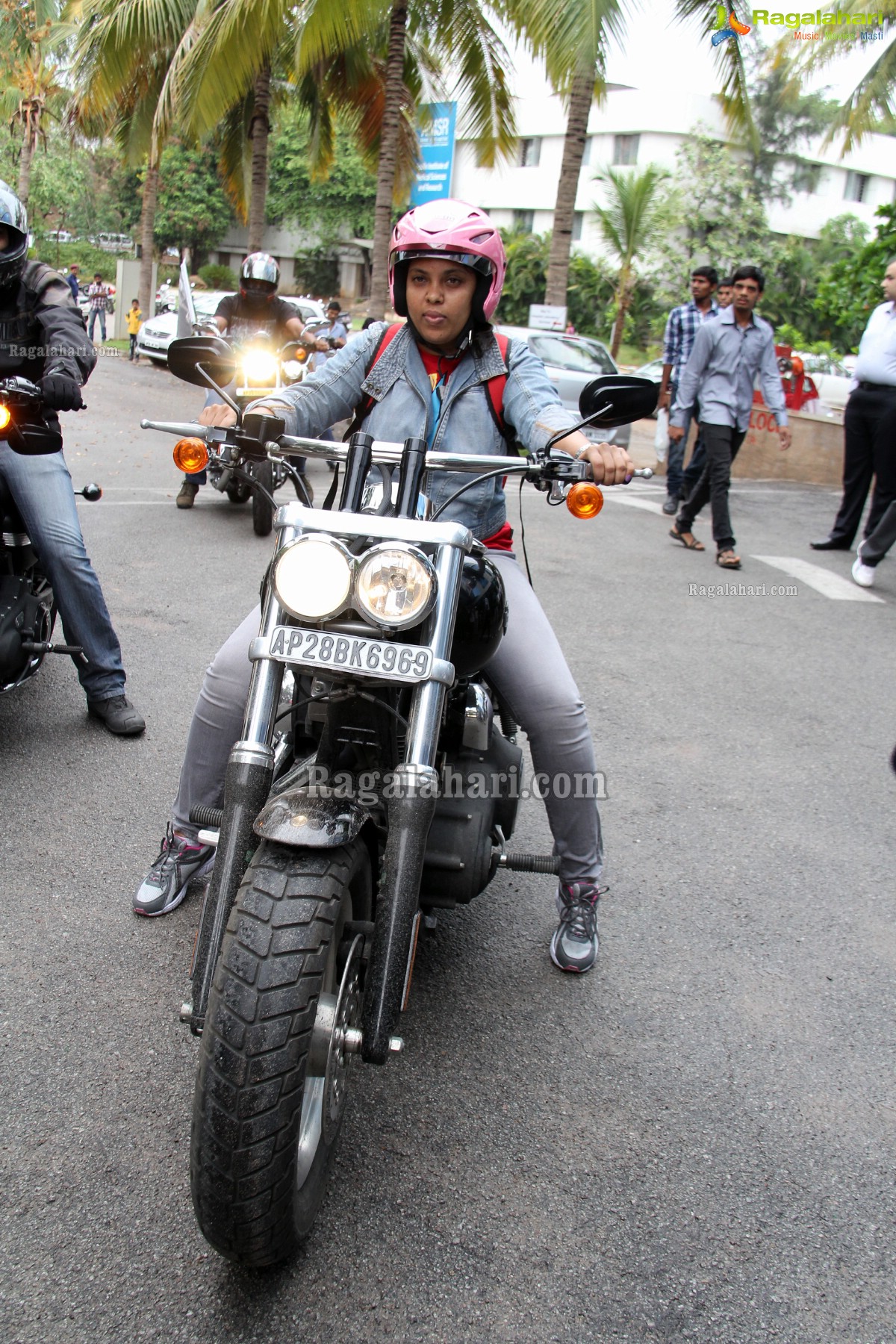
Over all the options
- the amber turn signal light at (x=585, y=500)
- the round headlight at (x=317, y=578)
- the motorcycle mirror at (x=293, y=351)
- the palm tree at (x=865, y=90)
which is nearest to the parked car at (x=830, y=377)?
the palm tree at (x=865, y=90)

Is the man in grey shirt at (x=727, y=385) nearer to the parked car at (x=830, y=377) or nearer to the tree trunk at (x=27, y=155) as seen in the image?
the parked car at (x=830, y=377)

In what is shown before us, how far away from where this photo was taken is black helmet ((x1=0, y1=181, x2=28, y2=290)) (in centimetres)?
396

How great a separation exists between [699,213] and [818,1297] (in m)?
39.4

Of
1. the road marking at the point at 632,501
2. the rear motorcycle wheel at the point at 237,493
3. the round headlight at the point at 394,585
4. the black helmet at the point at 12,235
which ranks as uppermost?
the black helmet at the point at 12,235

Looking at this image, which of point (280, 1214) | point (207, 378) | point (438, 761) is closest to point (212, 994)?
point (280, 1214)

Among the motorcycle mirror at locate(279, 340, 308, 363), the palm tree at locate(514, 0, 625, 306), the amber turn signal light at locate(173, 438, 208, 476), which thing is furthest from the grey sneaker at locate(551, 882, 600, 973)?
the palm tree at locate(514, 0, 625, 306)

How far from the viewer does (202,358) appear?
2.69 metres

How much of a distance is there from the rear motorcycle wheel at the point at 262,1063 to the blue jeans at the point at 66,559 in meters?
2.61

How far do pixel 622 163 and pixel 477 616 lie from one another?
48158mm

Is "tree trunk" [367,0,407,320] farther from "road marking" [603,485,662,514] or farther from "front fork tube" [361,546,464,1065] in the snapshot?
"front fork tube" [361,546,464,1065]

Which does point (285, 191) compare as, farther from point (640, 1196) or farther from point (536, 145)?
point (640, 1196)

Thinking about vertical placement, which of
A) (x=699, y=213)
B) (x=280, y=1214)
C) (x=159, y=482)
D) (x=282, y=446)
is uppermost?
(x=699, y=213)

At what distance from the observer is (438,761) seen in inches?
107

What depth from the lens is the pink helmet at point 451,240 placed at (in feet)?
9.00
